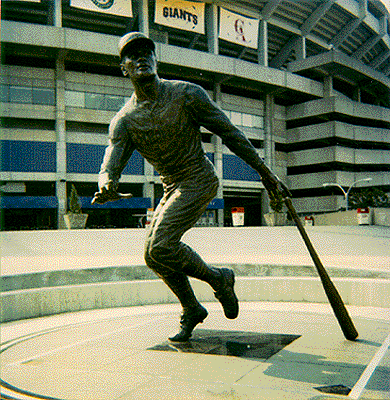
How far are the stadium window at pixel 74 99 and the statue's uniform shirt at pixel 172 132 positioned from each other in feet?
113

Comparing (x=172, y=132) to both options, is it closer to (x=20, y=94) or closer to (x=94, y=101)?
(x=20, y=94)

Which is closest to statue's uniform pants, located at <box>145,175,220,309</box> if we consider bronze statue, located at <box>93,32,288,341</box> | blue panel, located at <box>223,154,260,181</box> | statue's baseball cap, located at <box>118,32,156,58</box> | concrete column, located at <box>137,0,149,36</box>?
bronze statue, located at <box>93,32,288,341</box>

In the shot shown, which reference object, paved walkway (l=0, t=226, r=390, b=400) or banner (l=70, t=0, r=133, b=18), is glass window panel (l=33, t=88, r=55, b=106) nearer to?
banner (l=70, t=0, r=133, b=18)

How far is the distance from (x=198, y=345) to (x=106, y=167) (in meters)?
1.50

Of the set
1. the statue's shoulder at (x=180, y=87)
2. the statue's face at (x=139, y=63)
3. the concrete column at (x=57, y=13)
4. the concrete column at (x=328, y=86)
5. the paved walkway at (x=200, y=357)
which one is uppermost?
the concrete column at (x=57, y=13)

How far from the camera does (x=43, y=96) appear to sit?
34562 millimetres

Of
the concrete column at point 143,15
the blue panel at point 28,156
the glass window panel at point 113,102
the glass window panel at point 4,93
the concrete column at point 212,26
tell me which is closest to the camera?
the blue panel at point 28,156

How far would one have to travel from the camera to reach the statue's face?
3.14 meters

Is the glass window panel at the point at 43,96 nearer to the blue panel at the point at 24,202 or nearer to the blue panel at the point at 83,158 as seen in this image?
the blue panel at the point at 83,158

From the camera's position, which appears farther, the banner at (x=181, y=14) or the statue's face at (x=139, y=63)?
the banner at (x=181, y=14)

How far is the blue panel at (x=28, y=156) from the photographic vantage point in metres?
32.6

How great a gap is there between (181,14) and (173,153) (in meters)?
37.6

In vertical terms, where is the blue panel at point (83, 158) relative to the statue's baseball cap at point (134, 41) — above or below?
above

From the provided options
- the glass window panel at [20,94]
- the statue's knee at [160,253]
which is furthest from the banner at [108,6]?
the statue's knee at [160,253]
